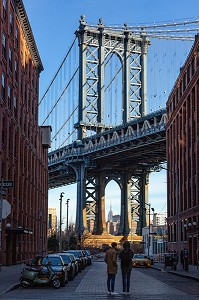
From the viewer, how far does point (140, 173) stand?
11969 cm

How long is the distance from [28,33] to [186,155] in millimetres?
20272

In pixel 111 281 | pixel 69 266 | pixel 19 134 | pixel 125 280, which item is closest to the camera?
pixel 111 281

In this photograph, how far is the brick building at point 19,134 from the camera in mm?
48812

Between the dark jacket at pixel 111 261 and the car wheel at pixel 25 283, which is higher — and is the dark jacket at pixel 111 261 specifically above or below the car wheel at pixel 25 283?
above

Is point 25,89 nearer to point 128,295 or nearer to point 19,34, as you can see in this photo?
point 19,34

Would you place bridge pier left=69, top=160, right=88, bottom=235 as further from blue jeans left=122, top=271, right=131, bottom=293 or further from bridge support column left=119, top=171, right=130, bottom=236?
blue jeans left=122, top=271, right=131, bottom=293

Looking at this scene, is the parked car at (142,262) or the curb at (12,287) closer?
the curb at (12,287)

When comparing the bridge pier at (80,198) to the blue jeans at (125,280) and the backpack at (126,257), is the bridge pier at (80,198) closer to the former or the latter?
the blue jeans at (125,280)

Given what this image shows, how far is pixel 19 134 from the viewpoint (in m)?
56.8

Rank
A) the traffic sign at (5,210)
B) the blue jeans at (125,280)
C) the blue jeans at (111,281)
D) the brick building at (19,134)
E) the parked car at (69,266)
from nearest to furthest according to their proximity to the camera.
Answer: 1. the blue jeans at (111,281)
2. the blue jeans at (125,280)
3. the traffic sign at (5,210)
4. the parked car at (69,266)
5. the brick building at (19,134)

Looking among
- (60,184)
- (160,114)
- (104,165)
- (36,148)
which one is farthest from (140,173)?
(36,148)

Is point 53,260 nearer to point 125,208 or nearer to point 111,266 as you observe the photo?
point 111,266

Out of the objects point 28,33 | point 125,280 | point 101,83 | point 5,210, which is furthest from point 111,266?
point 101,83

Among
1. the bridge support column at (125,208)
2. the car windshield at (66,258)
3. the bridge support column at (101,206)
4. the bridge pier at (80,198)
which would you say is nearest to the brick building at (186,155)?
the car windshield at (66,258)
